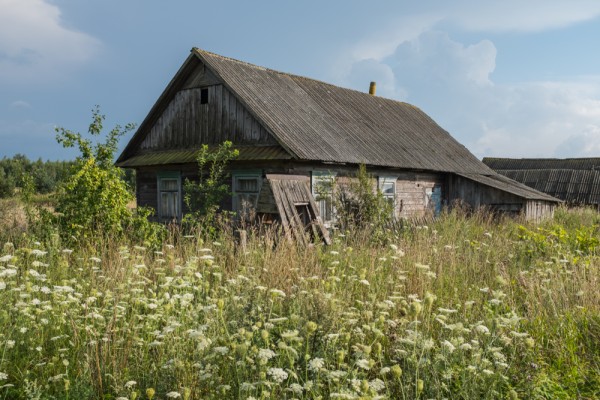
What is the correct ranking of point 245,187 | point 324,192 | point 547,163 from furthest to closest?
point 547,163 < point 245,187 < point 324,192

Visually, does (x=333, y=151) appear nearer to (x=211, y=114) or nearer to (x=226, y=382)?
(x=211, y=114)

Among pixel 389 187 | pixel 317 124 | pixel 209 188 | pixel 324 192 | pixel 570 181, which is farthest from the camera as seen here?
pixel 570 181

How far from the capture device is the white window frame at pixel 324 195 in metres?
14.6

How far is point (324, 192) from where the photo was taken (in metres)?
14.5

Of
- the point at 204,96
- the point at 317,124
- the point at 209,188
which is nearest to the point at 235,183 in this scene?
the point at 209,188

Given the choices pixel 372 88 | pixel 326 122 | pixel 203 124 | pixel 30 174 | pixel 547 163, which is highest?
pixel 372 88

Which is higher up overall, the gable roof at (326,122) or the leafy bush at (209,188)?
the gable roof at (326,122)

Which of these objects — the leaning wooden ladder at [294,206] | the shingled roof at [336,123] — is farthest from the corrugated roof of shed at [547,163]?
the leaning wooden ladder at [294,206]

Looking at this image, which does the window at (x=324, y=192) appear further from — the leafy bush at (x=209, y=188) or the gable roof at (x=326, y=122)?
the leafy bush at (x=209, y=188)

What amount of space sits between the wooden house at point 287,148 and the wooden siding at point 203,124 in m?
0.03

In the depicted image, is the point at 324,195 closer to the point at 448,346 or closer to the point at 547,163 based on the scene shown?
the point at 448,346

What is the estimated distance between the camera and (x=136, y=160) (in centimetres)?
1797

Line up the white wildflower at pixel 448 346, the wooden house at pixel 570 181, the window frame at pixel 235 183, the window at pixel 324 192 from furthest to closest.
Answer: the wooden house at pixel 570 181, the window frame at pixel 235 183, the window at pixel 324 192, the white wildflower at pixel 448 346

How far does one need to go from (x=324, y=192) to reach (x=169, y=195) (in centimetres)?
564
